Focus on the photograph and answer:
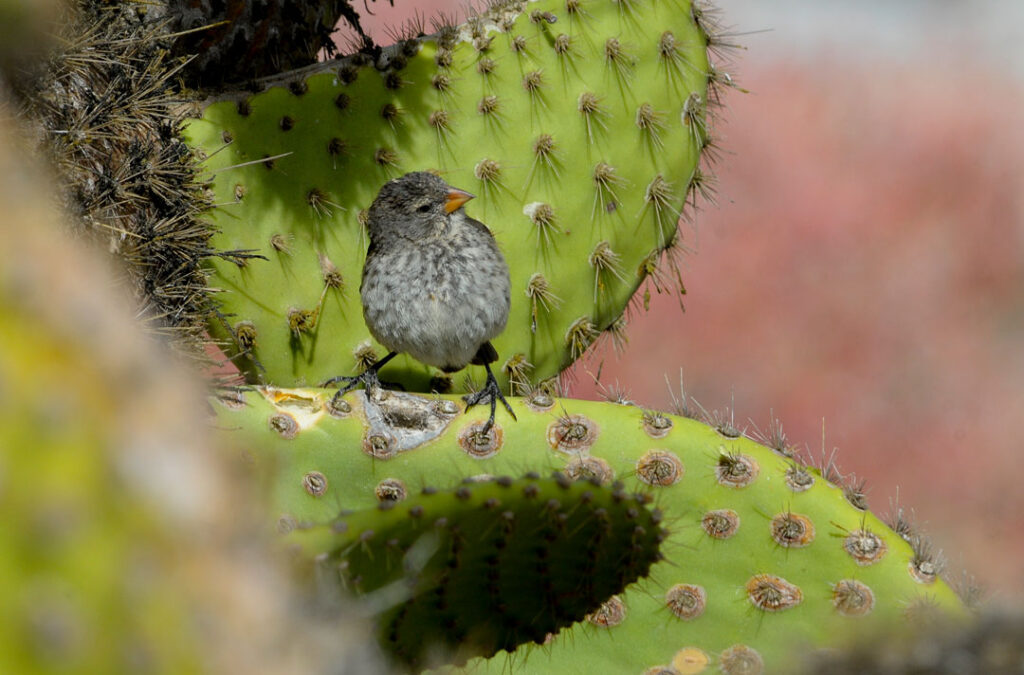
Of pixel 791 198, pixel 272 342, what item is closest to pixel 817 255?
pixel 791 198

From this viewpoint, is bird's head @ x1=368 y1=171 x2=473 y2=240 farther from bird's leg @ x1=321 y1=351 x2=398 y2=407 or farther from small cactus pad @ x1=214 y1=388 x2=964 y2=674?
small cactus pad @ x1=214 y1=388 x2=964 y2=674

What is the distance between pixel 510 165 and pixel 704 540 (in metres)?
0.61

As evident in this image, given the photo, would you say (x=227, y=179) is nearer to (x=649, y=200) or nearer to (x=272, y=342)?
(x=272, y=342)

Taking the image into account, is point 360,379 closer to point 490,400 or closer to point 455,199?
point 455,199

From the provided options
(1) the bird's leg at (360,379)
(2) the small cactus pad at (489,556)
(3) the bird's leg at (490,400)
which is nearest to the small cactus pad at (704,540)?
(3) the bird's leg at (490,400)

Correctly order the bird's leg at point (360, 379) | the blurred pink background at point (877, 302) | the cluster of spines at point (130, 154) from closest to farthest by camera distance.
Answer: the cluster of spines at point (130, 154), the bird's leg at point (360, 379), the blurred pink background at point (877, 302)

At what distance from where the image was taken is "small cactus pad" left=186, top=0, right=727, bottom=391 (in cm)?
136

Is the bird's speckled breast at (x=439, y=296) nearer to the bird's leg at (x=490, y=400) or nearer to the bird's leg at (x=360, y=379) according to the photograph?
the bird's leg at (x=360, y=379)

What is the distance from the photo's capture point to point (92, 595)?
0.32 m

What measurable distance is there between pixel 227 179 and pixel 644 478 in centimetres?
65

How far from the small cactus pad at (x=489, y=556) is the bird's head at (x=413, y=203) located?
0.69m

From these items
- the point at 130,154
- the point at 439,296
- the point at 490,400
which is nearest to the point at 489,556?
the point at 490,400

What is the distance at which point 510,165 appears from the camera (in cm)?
143

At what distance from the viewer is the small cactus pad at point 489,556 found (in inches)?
26.9
